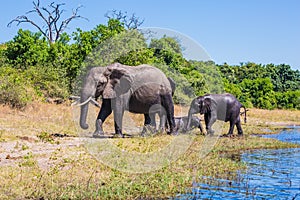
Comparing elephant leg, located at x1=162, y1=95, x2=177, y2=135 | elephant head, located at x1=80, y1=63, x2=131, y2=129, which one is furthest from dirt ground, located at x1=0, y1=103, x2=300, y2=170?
elephant leg, located at x1=162, y1=95, x2=177, y2=135

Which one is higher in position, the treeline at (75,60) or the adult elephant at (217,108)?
the treeline at (75,60)

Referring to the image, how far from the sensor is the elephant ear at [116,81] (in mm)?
16453

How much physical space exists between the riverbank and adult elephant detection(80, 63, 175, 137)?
3.80ft

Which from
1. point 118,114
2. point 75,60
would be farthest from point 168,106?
point 75,60

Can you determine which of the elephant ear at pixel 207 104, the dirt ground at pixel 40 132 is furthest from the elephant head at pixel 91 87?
the elephant ear at pixel 207 104

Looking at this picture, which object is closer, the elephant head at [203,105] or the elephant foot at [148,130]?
the elephant foot at [148,130]

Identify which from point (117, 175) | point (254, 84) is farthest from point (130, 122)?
point (254, 84)

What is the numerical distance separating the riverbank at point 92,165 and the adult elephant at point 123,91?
3.80 feet

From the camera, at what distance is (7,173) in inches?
375

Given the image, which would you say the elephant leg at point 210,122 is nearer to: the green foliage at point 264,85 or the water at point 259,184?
the water at point 259,184

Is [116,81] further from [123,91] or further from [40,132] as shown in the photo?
[40,132]

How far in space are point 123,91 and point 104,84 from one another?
0.77 m

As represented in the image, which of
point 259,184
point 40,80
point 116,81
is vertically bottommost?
point 259,184

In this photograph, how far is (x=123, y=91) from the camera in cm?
1689
